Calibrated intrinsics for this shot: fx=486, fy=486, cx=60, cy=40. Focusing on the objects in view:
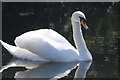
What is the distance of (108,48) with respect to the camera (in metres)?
9.26

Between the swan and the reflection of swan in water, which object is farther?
the swan

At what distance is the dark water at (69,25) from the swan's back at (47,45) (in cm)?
25

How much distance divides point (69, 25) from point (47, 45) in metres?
4.06

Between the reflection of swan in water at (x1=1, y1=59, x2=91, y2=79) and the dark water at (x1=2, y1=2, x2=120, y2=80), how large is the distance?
5cm

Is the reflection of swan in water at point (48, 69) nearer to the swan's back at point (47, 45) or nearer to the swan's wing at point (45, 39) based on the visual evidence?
the swan's back at point (47, 45)

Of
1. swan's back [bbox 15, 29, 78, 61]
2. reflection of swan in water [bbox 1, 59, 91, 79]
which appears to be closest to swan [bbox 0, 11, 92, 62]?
swan's back [bbox 15, 29, 78, 61]

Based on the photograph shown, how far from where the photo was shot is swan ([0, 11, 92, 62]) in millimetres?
8180

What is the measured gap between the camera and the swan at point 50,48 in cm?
818

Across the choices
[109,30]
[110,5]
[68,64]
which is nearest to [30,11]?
[110,5]

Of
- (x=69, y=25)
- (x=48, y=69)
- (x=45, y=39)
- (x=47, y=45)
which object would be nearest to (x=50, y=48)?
(x=47, y=45)

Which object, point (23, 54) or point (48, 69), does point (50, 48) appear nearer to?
point (48, 69)

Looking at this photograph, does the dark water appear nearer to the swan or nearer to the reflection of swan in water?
the reflection of swan in water

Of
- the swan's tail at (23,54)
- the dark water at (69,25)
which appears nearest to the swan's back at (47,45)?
the swan's tail at (23,54)

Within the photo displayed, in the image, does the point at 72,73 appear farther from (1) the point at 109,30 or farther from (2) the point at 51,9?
(2) the point at 51,9
